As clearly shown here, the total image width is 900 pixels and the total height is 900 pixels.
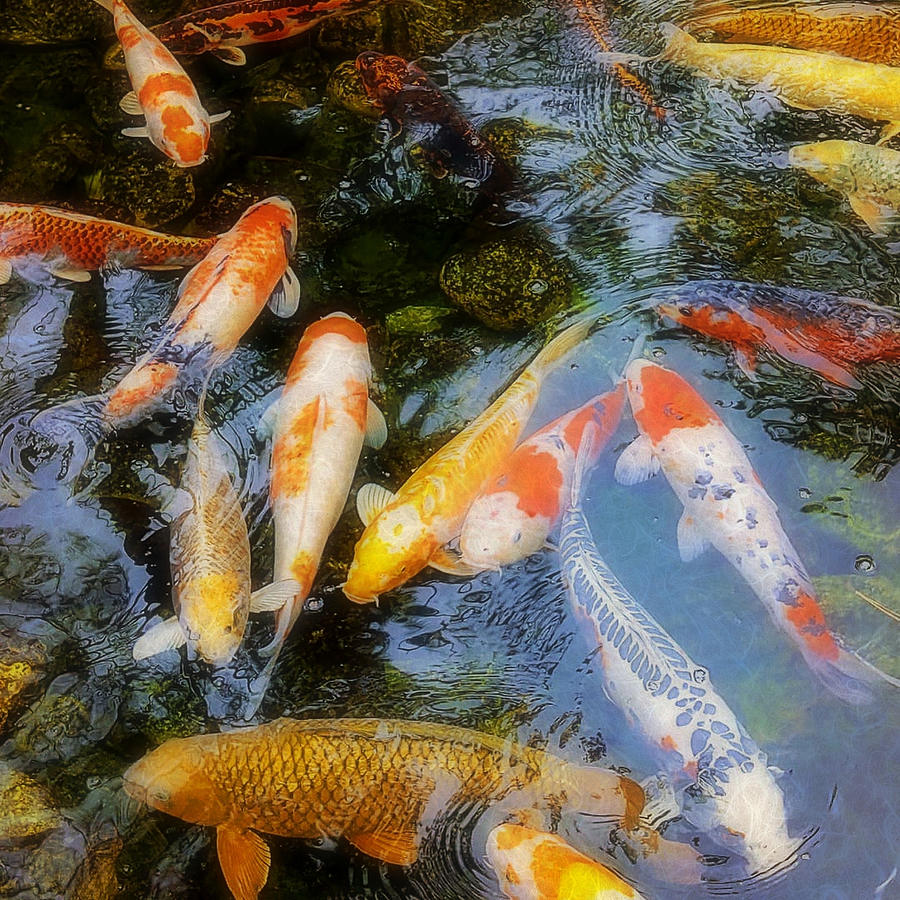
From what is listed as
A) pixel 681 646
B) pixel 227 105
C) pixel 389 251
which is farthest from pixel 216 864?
pixel 227 105

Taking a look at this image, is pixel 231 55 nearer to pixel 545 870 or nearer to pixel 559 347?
pixel 559 347

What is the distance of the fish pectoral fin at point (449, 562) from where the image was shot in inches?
128

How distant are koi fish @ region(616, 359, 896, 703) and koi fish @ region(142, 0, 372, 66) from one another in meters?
2.83

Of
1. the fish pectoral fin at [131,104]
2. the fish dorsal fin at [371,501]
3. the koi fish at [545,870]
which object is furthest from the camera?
the fish pectoral fin at [131,104]

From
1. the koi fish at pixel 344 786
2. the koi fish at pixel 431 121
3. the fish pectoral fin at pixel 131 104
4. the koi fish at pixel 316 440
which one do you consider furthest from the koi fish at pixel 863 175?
the fish pectoral fin at pixel 131 104

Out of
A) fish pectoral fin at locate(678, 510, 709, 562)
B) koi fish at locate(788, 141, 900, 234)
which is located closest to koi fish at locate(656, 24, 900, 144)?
koi fish at locate(788, 141, 900, 234)

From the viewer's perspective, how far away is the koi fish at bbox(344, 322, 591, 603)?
317cm

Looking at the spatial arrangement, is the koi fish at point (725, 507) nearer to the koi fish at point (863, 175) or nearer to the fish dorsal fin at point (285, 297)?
the koi fish at point (863, 175)

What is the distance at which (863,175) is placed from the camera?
4.07 meters

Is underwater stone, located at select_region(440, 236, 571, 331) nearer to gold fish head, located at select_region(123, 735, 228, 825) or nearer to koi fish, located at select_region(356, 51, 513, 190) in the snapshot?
koi fish, located at select_region(356, 51, 513, 190)

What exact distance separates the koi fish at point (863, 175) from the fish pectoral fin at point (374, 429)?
8.08ft

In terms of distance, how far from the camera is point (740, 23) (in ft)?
15.3

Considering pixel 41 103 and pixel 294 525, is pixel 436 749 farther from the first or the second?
pixel 41 103

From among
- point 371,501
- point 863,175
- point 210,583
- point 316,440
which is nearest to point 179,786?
point 210,583
